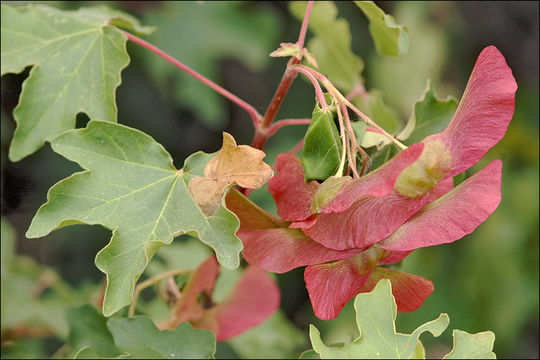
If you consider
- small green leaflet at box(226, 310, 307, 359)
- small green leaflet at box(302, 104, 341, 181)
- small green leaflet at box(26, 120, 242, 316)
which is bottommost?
small green leaflet at box(226, 310, 307, 359)

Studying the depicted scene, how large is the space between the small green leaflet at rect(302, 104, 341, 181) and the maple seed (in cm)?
5

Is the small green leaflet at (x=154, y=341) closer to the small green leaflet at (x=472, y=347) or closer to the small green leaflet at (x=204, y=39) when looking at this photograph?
the small green leaflet at (x=472, y=347)

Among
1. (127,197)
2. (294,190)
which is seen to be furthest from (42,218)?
(294,190)

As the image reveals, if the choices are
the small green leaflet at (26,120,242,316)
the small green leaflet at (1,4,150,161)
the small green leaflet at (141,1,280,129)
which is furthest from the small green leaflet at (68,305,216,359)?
the small green leaflet at (141,1,280,129)

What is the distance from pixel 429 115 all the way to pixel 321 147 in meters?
0.39

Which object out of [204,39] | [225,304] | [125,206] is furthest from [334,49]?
[204,39]

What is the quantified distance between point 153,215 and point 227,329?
1.15 feet

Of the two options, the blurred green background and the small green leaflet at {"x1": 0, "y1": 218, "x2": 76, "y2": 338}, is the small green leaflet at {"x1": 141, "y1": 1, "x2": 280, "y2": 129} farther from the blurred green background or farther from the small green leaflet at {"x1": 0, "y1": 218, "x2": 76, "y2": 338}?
the small green leaflet at {"x1": 0, "y1": 218, "x2": 76, "y2": 338}

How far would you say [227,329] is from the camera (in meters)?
1.13

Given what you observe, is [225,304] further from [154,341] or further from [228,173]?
[228,173]

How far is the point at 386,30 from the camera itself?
1105mm

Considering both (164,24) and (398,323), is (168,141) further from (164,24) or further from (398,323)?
(398,323)

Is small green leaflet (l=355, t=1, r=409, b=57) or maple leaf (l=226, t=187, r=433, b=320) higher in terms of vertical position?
small green leaflet (l=355, t=1, r=409, b=57)

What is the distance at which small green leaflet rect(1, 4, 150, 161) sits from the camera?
1083 mm
